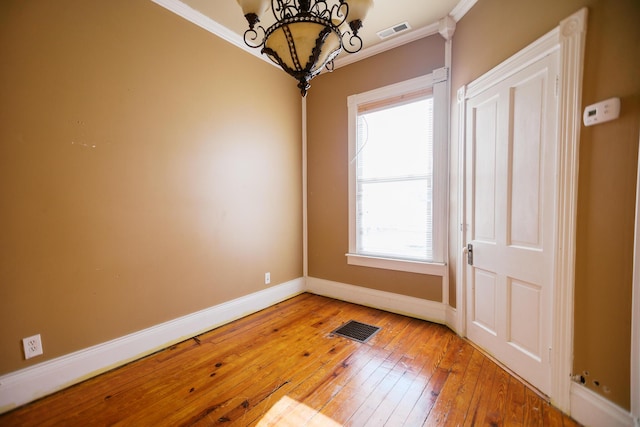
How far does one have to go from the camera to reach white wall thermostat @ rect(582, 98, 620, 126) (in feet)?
4.52

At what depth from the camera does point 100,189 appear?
6.63 feet

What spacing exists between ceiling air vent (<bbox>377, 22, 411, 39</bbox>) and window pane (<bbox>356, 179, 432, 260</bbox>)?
5.05ft

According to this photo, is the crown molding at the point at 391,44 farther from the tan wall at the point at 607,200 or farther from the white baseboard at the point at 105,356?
the white baseboard at the point at 105,356

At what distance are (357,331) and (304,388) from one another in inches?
37.3

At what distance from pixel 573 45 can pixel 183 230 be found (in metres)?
3.07

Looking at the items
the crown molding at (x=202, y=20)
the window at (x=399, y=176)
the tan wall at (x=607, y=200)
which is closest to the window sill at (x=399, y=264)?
the window at (x=399, y=176)

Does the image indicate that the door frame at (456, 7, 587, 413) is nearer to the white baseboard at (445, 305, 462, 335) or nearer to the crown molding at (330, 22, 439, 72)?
the white baseboard at (445, 305, 462, 335)

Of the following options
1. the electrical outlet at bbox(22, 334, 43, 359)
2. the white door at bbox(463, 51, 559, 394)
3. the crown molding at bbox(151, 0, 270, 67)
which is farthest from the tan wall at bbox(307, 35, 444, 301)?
the electrical outlet at bbox(22, 334, 43, 359)

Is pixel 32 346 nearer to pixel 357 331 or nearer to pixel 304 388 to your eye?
pixel 304 388

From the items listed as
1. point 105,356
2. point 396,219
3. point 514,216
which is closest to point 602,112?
point 514,216

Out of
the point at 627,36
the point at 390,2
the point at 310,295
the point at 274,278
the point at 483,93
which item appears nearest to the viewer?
the point at 627,36

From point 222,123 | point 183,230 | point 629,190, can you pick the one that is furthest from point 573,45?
point 183,230

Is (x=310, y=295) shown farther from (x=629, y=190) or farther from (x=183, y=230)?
(x=629, y=190)

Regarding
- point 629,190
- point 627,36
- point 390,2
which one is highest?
point 390,2
